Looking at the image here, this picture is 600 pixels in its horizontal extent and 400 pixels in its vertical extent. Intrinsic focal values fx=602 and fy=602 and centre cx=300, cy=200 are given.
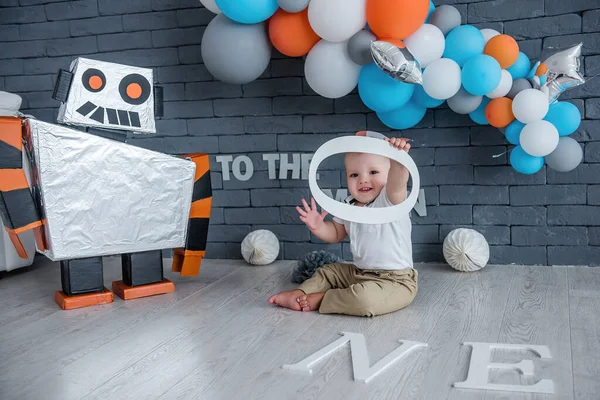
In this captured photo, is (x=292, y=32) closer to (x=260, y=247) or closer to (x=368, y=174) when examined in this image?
A: (x=368, y=174)

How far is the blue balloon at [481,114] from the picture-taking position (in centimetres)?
219

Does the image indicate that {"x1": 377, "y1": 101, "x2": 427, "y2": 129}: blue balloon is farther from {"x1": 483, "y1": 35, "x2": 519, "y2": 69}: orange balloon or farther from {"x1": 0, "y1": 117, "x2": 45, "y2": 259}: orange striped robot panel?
{"x1": 0, "y1": 117, "x2": 45, "y2": 259}: orange striped robot panel

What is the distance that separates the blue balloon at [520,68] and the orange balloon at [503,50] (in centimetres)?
6

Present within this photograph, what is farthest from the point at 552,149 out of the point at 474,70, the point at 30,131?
the point at 30,131

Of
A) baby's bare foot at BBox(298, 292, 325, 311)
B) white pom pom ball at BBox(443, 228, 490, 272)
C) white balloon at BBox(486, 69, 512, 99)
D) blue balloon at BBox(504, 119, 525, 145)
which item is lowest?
baby's bare foot at BBox(298, 292, 325, 311)

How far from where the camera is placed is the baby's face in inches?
76.1

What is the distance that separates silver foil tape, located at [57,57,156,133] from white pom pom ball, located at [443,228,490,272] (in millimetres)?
1219

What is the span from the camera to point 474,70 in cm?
201

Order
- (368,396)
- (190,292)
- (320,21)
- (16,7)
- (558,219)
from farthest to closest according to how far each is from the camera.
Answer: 1. (16,7)
2. (558,219)
3. (190,292)
4. (320,21)
5. (368,396)

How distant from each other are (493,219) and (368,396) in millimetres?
1374

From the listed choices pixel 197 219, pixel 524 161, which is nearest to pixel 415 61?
pixel 524 161

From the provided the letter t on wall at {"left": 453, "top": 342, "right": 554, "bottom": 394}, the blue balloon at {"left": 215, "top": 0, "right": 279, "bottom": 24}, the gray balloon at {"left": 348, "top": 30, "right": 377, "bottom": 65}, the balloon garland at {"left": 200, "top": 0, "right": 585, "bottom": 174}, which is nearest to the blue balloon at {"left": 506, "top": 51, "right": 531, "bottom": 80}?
the balloon garland at {"left": 200, "top": 0, "right": 585, "bottom": 174}

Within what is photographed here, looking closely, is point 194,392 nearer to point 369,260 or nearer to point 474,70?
point 369,260

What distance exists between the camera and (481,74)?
199cm
